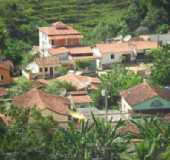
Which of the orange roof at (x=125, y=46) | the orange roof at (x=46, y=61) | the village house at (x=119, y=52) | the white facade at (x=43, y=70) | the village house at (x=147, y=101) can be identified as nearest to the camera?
the village house at (x=147, y=101)

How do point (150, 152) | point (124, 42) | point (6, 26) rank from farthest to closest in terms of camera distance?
point (6, 26) < point (124, 42) < point (150, 152)

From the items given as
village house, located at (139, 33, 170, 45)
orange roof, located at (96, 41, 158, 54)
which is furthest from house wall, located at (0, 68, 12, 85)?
village house, located at (139, 33, 170, 45)

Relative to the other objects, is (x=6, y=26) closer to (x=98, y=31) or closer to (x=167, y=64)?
(x=98, y=31)

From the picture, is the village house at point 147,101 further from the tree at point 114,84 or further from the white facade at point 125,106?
the tree at point 114,84

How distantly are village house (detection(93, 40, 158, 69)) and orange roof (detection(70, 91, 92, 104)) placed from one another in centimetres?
871

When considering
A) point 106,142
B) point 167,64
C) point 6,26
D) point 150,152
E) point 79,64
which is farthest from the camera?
point 6,26

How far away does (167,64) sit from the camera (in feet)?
116

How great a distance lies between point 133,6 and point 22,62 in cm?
1352

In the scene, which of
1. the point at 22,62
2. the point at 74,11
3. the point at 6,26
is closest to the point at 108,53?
the point at 22,62

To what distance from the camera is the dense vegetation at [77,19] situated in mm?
47156

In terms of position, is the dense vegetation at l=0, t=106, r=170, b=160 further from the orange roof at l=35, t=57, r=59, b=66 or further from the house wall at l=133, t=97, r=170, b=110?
the orange roof at l=35, t=57, r=59, b=66

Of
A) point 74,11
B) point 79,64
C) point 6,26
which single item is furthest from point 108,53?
point 74,11

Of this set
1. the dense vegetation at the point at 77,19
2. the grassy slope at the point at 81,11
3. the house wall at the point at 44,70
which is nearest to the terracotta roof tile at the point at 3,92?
the house wall at the point at 44,70

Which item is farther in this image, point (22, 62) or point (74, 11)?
point (74, 11)
